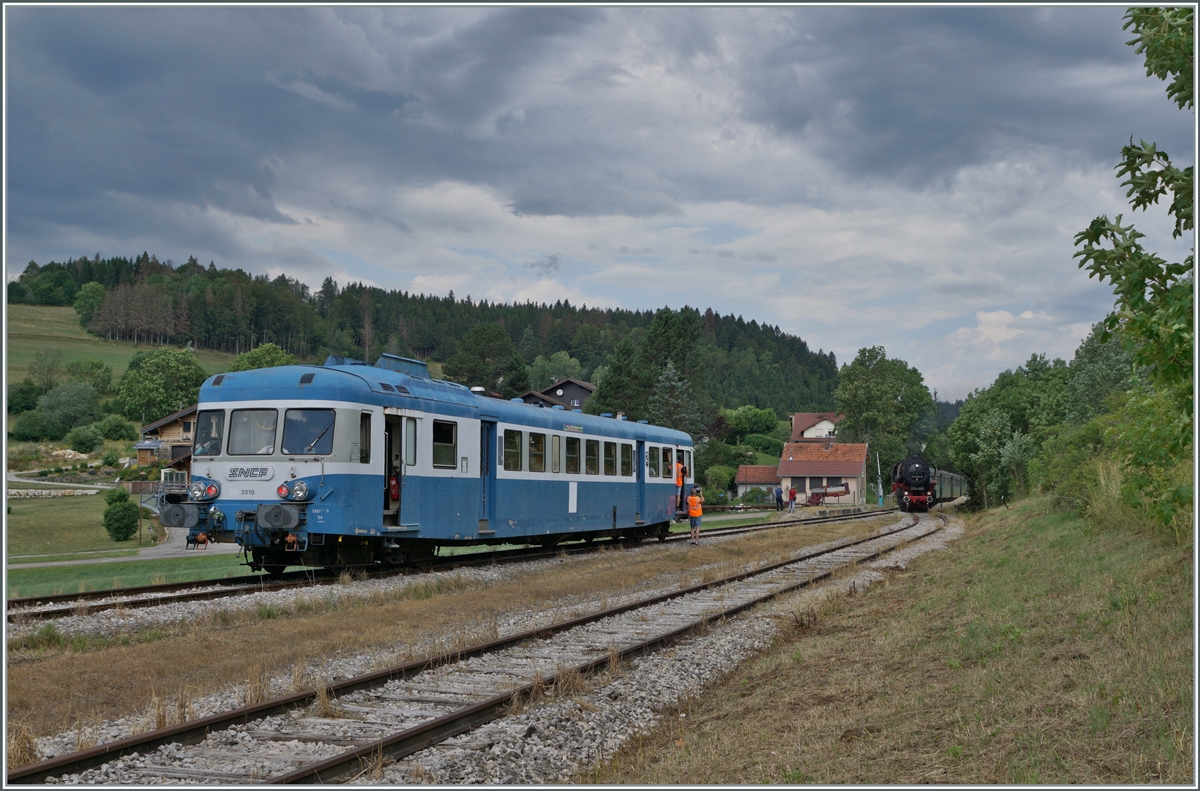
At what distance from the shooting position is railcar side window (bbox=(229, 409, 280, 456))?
1552 centimetres

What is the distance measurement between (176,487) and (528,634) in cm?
823

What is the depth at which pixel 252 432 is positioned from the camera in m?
15.7

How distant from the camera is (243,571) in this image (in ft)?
70.6

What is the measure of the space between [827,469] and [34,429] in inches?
2845

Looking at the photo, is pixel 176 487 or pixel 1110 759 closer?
pixel 1110 759

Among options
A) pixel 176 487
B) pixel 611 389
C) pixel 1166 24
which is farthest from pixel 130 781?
pixel 611 389

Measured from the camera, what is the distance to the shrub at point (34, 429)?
286 ft

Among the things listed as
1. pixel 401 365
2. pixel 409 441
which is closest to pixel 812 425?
pixel 401 365

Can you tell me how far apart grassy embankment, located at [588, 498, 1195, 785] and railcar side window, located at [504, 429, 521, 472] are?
844cm

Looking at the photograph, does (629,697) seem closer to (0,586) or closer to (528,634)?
(528,634)

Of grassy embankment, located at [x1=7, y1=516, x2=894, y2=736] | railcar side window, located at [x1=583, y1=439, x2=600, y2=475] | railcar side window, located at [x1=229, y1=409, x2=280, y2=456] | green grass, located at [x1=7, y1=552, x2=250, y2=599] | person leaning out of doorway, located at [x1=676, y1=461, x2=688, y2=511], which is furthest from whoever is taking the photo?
person leaning out of doorway, located at [x1=676, y1=461, x2=688, y2=511]

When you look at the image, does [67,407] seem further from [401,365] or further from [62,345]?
[401,365]

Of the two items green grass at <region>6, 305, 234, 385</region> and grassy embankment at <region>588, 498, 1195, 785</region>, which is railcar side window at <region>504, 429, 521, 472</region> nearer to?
grassy embankment at <region>588, 498, 1195, 785</region>

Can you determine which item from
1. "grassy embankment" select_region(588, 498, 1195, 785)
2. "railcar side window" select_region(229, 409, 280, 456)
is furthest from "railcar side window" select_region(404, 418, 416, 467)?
"grassy embankment" select_region(588, 498, 1195, 785)
